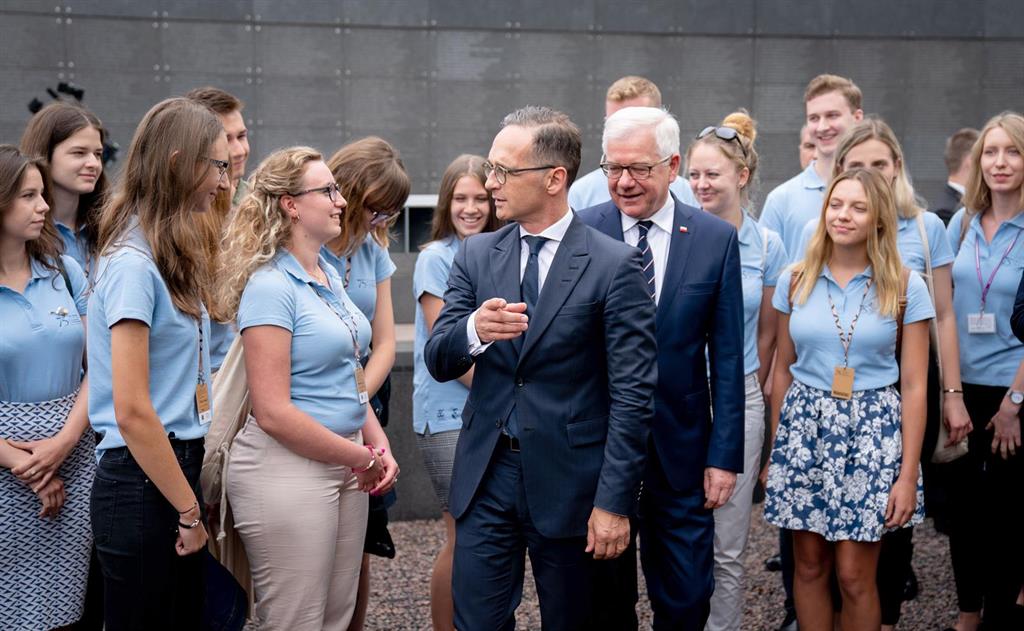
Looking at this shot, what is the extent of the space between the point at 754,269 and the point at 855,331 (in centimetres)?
55

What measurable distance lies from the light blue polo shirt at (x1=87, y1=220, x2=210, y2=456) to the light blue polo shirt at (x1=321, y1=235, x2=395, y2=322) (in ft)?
3.54

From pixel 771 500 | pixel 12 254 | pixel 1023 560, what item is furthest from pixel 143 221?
pixel 1023 560

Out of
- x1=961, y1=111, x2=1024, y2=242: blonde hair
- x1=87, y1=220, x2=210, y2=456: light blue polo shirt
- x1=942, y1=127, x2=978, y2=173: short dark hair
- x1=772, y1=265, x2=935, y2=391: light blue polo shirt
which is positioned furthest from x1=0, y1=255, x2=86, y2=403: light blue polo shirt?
x1=942, y1=127, x2=978, y2=173: short dark hair

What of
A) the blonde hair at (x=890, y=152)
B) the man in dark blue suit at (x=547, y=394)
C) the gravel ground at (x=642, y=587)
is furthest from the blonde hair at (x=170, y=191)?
the blonde hair at (x=890, y=152)

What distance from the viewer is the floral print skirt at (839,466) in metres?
3.88

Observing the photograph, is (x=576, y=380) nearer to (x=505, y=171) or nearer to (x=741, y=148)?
(x=505, y=171)

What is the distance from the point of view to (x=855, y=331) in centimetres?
393

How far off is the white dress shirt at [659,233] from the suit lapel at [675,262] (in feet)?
0.08

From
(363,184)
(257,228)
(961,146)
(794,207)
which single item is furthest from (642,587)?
(961,146)

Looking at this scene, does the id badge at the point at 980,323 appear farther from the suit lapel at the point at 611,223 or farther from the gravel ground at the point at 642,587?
the suit lapel at the point at 611,223

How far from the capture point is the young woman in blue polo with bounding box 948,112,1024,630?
14.7 feet

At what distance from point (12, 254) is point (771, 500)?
2764mm

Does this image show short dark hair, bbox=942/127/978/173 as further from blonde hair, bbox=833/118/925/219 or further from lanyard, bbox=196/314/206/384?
lanyard, bbox=196/314/206/384

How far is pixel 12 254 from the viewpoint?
134 inches
